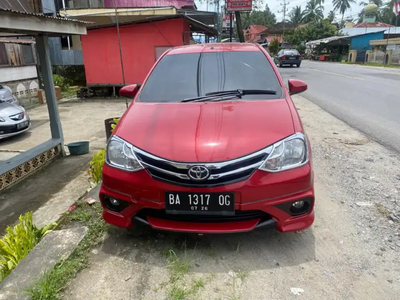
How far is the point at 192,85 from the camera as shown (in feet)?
10.9

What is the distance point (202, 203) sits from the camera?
2223mm

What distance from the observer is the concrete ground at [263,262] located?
213 centimetres

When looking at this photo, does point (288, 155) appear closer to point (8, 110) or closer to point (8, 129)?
point (8, 129)

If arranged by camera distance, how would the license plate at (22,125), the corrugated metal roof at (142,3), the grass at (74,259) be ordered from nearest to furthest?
1. the grass at (74,259)
2. the license plate at (22,125)
3. the corrugated metal roof at (142,3)

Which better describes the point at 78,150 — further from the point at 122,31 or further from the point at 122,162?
the point at 122,31

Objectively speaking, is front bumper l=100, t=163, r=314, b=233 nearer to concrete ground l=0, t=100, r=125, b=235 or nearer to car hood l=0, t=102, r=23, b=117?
concrete ground l=0, t=100, r=125, b=235

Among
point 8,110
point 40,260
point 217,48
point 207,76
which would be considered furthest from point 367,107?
point 8,110

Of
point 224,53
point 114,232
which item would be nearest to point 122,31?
point 224,53

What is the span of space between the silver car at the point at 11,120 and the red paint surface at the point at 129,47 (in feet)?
20.4

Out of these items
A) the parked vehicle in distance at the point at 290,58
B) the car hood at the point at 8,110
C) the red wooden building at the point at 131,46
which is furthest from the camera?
the parked vehicle in distance at the point at 290,58

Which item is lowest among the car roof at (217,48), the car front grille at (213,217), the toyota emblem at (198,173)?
the car front grille at (213,217)

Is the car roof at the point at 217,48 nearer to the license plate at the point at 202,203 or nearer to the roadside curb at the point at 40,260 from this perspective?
the license plate at the point at 202,203

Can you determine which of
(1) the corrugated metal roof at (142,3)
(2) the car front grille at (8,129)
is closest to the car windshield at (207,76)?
(2) the car front grille at (8,129)

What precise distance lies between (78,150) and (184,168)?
4246 mm
